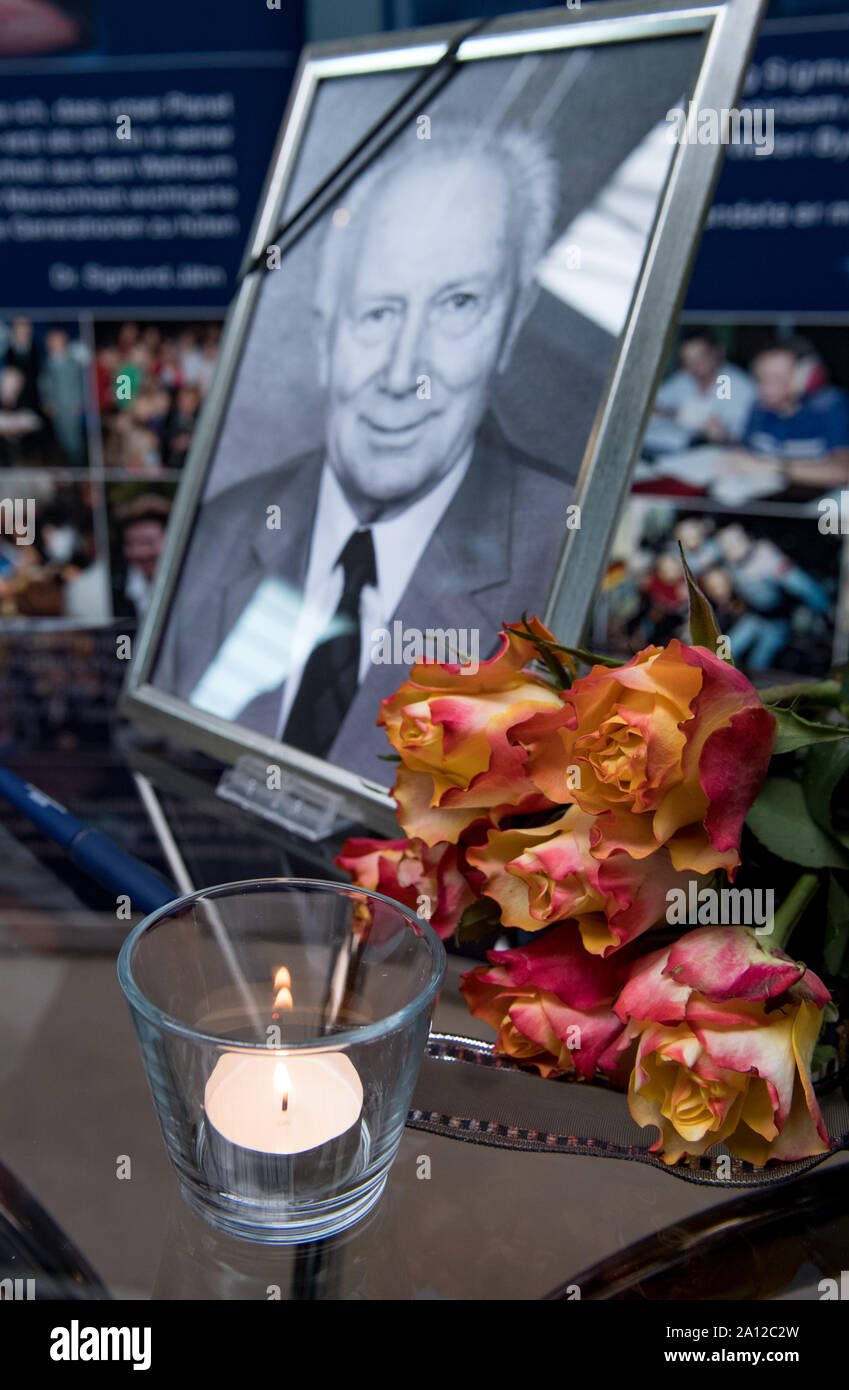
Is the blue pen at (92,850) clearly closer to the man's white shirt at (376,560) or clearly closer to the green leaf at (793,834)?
the man's white shirt at (376,560)

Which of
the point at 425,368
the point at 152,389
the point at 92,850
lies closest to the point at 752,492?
the point at 152,389

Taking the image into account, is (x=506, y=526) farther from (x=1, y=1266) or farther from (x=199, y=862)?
(x=1, y=1266)

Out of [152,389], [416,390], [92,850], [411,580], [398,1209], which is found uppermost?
[152,389]

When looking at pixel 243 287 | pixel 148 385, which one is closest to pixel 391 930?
pixel 243 287

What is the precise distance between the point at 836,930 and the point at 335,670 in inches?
13.0

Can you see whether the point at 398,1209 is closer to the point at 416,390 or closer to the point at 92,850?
the point at 92,850

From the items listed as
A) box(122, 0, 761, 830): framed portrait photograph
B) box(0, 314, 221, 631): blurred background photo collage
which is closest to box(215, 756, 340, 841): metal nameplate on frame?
box(122, 0, 761, 830): framed portrait photograph

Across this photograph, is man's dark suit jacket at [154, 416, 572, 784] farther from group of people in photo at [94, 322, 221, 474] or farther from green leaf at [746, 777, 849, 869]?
group of people in photo at [94, 322, 221, 474]

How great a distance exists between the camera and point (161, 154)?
149 centimetres

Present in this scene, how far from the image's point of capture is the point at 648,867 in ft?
1.17

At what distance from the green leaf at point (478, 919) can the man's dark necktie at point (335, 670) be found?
0.74 ft

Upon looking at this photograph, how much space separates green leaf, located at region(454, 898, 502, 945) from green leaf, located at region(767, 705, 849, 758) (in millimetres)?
113

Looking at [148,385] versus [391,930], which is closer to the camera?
[391,930]
